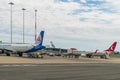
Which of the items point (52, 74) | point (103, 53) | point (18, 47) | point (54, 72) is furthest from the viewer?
point (103, 53)

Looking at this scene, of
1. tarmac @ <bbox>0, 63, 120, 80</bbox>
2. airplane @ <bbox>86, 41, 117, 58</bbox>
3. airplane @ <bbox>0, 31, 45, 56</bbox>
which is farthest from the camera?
airplane @ <bbox>86, 41, 117, 58</bbox>

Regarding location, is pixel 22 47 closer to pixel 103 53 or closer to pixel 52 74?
pixel 103 53

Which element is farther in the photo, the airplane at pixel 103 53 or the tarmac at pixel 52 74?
the airplane at pixel 103 53

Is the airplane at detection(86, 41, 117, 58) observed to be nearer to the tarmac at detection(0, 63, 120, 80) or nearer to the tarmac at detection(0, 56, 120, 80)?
the tarmac at detection(0, 56, 120, 80)

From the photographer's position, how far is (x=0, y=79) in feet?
76.9

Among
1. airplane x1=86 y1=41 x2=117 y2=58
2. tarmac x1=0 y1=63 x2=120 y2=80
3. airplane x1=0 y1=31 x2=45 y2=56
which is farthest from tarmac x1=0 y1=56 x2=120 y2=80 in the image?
airplane x1=86 y1=41 x2=117 y2=58

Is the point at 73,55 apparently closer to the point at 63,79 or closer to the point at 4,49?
the point at 4,49

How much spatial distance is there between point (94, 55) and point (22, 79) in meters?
102

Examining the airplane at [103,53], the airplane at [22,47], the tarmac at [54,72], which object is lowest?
the airplane at [103,53]

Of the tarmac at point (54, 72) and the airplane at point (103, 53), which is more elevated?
the tarmac at point (54, 72)

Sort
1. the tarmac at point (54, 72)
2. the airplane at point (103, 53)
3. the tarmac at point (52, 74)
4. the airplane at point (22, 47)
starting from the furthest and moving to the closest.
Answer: the airplane at point (103, 53), the airplane at point (22, 47), the tarmac at point (54, 72), the tarmac at point (52, 74)

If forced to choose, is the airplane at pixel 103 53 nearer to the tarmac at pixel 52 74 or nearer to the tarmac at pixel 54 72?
the tarmac at pixel 54 72

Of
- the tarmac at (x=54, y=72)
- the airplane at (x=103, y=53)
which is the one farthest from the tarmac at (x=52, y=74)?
the airplane at (x=103, y=53)

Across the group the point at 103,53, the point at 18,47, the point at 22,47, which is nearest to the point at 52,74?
the point at 22,47
